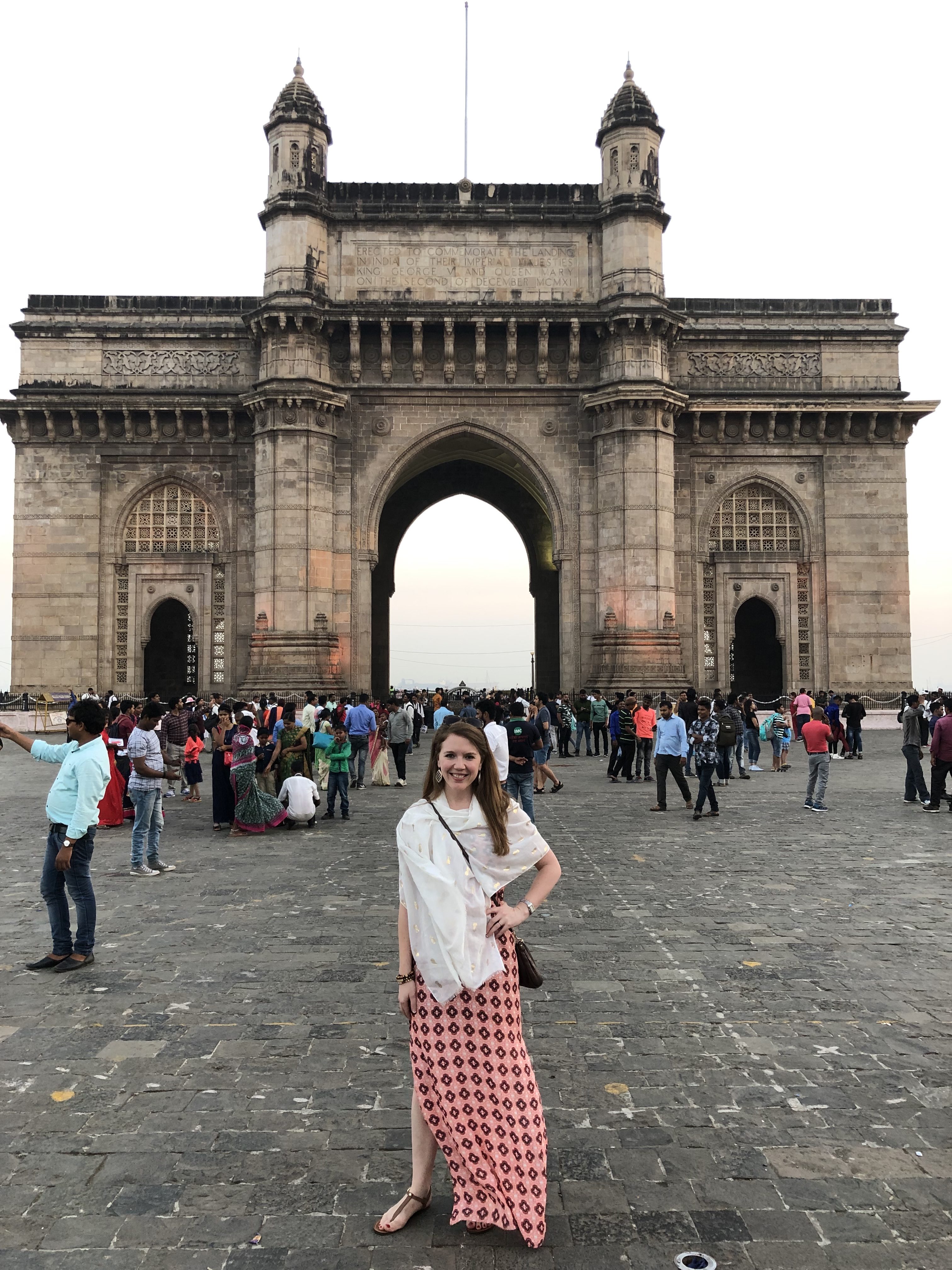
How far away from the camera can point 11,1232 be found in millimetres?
3359

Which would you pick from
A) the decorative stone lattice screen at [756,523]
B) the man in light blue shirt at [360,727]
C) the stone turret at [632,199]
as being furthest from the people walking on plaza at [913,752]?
the stone turret at [632,199]

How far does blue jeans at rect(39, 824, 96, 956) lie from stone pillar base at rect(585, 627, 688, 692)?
20.2m

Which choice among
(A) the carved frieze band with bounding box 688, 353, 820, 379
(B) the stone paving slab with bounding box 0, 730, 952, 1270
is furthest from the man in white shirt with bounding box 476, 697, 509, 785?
(A) the carved frieze band with bounding box 688, 353, 820, 379

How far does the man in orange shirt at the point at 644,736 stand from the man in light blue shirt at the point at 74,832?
492 inches

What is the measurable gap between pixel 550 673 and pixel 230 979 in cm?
2824

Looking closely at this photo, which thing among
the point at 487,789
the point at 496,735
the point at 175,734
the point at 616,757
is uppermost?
the point at 487,789

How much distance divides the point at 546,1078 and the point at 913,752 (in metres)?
11.9

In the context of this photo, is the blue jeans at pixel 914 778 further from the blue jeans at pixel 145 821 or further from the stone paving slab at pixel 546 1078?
the blue jeans at pixel 145 821

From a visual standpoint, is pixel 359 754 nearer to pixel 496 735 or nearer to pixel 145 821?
pixel 496 735

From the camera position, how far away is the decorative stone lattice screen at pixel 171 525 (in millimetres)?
29422

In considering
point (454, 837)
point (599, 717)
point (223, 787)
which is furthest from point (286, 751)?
point (599, 717)

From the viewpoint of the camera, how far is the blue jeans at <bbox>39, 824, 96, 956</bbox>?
6.50m

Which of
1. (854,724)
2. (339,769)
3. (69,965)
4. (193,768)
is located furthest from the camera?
(854,724)

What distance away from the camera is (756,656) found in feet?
115
